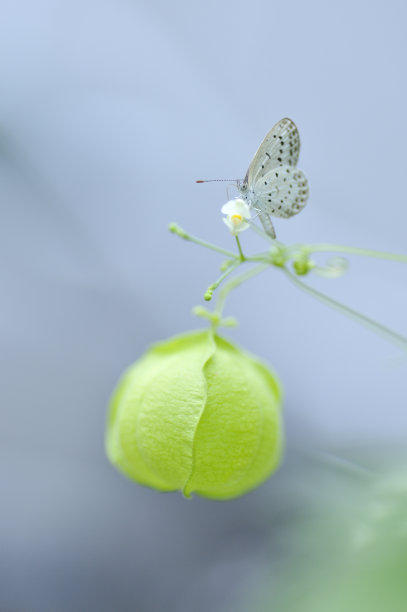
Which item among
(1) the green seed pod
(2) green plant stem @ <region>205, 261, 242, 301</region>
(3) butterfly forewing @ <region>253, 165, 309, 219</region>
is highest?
(3) butterfly forewing @ <region>253, 165, 309, 219</region>

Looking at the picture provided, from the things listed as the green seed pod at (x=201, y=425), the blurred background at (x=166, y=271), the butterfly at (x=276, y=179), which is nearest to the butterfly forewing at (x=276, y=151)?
the butterfly at (x=276, y=179)

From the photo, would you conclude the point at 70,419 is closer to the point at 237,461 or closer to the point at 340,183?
the point at 340,183

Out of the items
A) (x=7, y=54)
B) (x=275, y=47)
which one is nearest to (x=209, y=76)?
(x=275, y=47)

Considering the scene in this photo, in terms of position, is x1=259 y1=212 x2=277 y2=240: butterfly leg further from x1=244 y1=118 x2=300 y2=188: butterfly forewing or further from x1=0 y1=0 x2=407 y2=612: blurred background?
x1=0 y1=0 x2=407 y2=612: blurred background

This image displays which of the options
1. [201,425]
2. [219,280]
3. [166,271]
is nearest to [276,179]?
[219,280]

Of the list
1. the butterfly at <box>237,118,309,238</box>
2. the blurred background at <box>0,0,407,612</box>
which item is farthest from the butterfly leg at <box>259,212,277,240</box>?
the blurred background at <box>0,0,407,612</box>

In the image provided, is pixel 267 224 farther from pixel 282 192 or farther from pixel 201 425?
pixel 201 425
